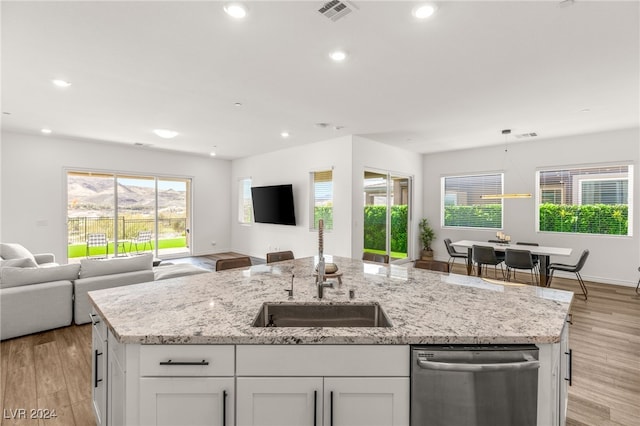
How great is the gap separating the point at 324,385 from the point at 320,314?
1.67 feet

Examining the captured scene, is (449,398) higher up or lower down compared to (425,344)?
lower down

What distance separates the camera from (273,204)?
7184 millimetres

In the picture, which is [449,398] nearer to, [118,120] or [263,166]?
[118,120]

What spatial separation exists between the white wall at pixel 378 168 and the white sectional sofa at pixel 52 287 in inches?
126

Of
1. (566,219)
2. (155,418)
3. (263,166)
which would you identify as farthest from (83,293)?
(566,219)

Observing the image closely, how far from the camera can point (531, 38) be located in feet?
7.98

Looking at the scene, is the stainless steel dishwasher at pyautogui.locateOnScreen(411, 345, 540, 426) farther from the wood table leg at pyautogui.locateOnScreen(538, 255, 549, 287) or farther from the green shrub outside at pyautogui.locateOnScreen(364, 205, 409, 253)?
the green shrub outside at pyautogui.locateOnScreen(364, 205, 409, 253)

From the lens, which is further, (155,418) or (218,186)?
(218,186)

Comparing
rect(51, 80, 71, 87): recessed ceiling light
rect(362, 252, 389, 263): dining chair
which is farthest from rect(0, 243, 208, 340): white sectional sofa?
rect(362, 252, 389, 263): dining chair

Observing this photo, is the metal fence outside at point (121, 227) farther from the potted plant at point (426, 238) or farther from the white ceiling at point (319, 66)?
the potted plant at point (426, 238)

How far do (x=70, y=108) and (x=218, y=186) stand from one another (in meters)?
4.50

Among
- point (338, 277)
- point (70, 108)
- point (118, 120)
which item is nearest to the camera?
point (338, 277)

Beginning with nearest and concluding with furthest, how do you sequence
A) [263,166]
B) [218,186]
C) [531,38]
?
[531,38], [263,166], [218,186]

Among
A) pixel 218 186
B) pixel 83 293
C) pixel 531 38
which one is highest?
pixel 531 38
